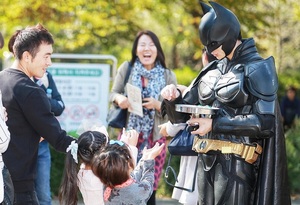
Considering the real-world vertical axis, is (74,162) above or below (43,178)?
above

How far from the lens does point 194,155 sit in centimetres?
575

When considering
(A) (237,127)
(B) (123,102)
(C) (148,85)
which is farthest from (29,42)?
(C) (148,85)

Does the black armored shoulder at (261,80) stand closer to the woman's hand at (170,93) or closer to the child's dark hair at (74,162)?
the woman's hand at (170,93)

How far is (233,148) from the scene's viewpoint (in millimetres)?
4676

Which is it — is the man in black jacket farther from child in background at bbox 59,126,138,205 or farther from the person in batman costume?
the person in batman costume

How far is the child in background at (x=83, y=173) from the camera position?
458cm

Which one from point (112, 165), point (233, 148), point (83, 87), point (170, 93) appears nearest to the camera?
point (112, 165)

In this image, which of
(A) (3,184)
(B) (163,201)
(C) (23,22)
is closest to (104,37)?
(C) (23,22)

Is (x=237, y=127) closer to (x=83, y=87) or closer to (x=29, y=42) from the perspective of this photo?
(x=29, y=42)

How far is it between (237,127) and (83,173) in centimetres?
102

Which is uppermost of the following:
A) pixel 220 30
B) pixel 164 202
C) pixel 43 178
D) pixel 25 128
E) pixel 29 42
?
pixel 220 30

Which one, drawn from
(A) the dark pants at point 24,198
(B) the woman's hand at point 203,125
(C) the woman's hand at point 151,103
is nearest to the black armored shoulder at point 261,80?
(B) the woman's hand at point 203,125

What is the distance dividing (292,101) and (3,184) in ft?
40.2

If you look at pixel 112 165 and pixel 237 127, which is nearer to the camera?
pixel 112 165
